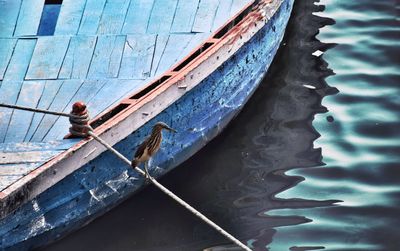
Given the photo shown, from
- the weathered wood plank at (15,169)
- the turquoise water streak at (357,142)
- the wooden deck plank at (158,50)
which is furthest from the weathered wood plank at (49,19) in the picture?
the turquoise water streak at (357,142)

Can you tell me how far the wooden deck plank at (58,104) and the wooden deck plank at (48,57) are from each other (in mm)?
169

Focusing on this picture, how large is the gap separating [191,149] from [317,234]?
1207 mm

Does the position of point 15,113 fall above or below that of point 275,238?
above

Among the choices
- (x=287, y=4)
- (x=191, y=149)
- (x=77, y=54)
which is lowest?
(x=191, y=149)

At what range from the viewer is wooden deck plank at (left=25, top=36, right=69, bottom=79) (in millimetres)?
6957

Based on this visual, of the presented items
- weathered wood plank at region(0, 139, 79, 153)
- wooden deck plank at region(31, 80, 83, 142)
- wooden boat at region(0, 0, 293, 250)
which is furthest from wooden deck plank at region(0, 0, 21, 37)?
weathered wood plank at region(0, 139, 79, 153)

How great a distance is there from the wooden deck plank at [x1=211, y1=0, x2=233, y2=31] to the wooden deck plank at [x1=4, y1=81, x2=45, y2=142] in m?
1.44

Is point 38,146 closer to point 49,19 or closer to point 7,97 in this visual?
point 7,97

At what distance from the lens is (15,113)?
6590mm

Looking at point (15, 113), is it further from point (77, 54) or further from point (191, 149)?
point (191, 149)

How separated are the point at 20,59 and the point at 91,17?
72 centimetres

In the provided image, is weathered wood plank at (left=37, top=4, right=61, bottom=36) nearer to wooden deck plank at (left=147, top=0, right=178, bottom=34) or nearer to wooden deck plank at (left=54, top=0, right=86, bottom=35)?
wooden deck plank at (left=54, top=0, right=86, bottom=35)

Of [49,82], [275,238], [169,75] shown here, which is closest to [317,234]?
[275,238]

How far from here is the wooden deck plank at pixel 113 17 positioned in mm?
7350
